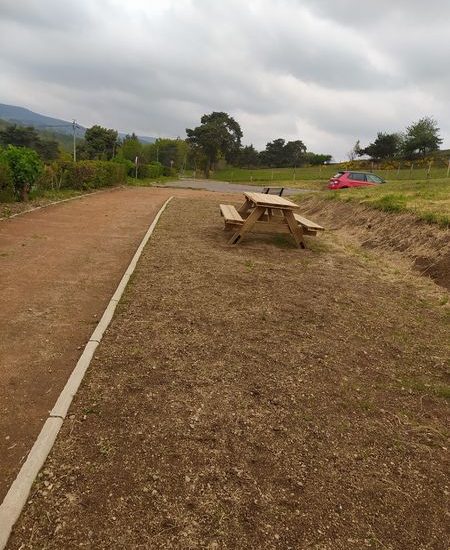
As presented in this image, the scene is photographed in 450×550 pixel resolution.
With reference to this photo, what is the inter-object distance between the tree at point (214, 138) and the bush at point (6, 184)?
5718 centimetres

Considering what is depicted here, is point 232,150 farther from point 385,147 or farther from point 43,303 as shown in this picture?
point 43,303

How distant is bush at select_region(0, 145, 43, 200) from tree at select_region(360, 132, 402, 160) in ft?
162

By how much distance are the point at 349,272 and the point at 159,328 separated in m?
3.75

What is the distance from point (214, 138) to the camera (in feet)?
217

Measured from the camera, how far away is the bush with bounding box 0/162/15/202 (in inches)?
391

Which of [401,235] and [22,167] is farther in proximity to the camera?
[22,167]

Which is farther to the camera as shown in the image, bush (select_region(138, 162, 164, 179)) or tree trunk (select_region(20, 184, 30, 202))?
bush (select_region(138, 162, 164, 179))

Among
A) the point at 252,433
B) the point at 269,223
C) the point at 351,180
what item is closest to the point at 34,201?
the point at 269,223

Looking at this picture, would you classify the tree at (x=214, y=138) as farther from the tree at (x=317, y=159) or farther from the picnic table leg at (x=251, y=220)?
the picnic table leg at (x=251, y=220)

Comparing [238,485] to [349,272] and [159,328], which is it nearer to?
[159,328]

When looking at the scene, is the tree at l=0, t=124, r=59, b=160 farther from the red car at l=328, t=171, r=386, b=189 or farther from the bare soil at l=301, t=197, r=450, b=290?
the bare soil at l=301, t=197, r=450, b=290

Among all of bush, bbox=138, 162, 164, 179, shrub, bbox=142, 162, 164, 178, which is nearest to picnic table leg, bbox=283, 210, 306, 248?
bush, bbox=138, 162, 164, 179

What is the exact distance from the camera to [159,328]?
3.84 metres

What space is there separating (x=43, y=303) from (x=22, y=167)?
787 centimetres
